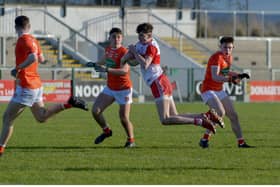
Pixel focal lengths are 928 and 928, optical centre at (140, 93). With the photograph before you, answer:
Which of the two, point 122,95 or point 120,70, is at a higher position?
point 120,70

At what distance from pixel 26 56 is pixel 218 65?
3.69 m

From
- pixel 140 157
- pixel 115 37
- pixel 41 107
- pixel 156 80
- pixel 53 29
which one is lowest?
pixel 140 157

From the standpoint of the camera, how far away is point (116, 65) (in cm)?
1672

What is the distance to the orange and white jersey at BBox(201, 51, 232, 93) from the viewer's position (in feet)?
53.8

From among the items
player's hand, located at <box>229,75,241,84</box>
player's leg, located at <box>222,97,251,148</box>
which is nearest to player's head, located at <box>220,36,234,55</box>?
player's hand, located at <box>229,75,241,84</box>

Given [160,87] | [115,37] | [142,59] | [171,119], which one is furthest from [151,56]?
[115,37]

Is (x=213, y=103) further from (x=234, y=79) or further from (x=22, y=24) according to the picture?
(x=22, y=24)

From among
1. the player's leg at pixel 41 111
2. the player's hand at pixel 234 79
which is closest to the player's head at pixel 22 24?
the player's leg at pixel 41 111

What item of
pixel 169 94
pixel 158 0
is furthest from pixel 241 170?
pixel 158 0

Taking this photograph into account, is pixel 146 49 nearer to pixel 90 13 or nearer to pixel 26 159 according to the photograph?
pixel 26 159

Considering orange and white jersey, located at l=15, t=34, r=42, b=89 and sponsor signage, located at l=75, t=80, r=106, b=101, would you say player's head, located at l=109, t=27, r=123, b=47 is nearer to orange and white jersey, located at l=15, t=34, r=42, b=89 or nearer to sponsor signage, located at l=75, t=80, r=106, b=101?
orange and white jersey, located at l=15, t=34, r=42, b=89

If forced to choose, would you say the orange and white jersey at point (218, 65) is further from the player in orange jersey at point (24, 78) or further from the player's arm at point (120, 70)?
the player in orange jersey at point (24, 78)

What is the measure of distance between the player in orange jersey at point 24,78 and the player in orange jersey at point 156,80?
185 centimetres

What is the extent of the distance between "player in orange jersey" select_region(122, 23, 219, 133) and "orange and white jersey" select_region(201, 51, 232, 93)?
→ 109 cm
